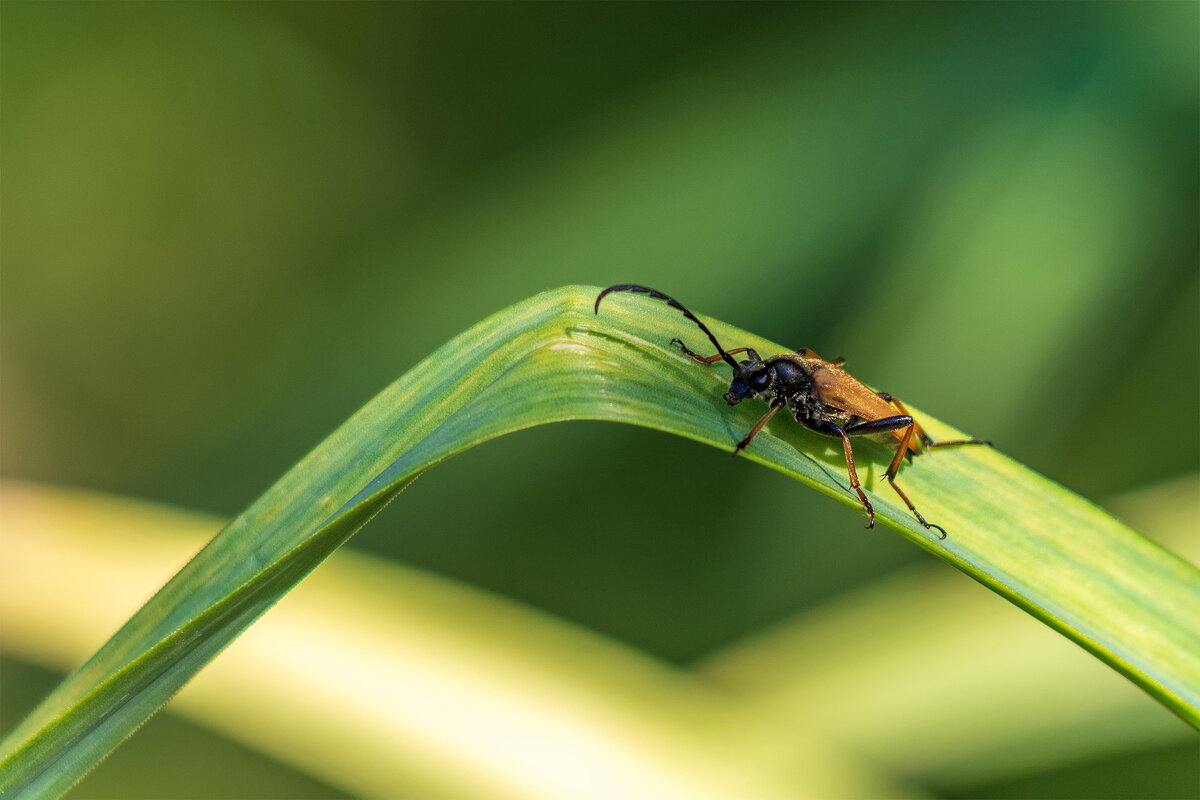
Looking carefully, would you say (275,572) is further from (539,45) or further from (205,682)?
(539,45)

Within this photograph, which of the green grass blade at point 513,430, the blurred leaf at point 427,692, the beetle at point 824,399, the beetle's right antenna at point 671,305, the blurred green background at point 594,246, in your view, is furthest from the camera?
the blurred green background at point 594,246

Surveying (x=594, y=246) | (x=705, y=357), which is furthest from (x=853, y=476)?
(x=594, y=246)

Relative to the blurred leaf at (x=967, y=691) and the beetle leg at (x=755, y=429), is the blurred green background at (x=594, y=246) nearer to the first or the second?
the blurred leaf at (x=967, y=691)

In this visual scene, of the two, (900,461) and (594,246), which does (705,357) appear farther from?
(594,246)

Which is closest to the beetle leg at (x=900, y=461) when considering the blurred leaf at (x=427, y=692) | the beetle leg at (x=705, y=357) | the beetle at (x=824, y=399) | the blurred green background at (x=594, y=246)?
the beetle at (x=824, y=399)

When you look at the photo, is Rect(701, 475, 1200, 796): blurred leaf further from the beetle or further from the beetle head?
the beetle head

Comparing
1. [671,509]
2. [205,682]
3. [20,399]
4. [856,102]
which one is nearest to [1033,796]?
[671,509]
